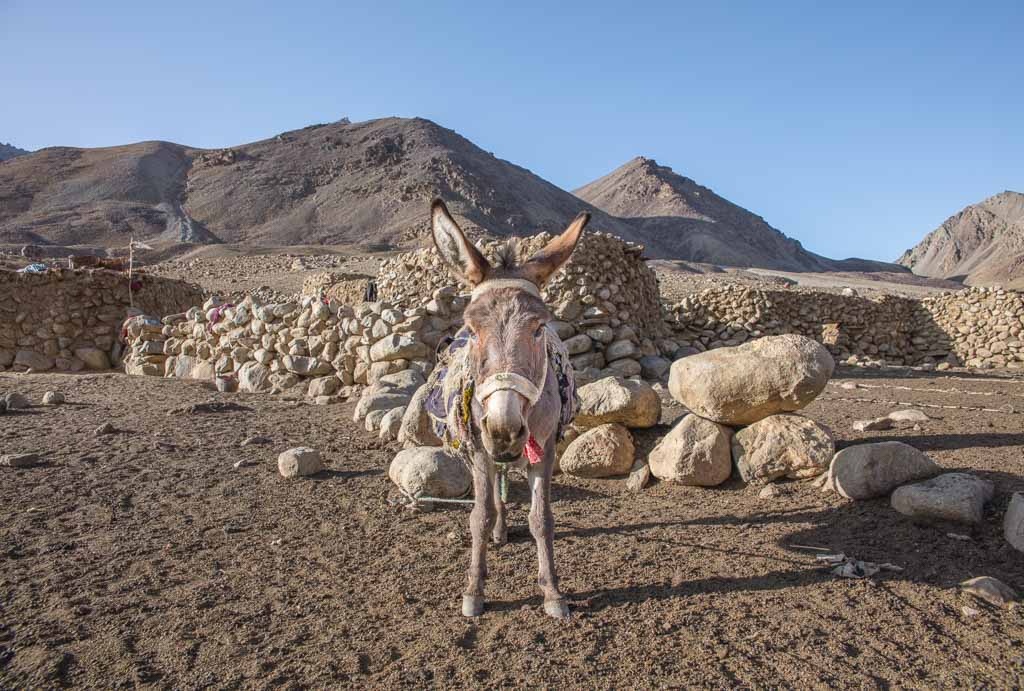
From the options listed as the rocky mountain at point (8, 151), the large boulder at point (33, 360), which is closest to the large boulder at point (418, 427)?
the large boulder at point (33, 360)

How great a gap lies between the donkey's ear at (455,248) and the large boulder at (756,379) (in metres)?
2.91

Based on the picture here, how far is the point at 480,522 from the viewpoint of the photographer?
3330 millimetres

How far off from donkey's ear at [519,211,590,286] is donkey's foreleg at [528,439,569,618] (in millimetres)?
981

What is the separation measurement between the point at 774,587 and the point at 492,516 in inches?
68.3

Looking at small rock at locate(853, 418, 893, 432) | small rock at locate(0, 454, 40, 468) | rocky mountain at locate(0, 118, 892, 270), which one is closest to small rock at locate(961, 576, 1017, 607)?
small rock at locate(853, 418, 893, 432)

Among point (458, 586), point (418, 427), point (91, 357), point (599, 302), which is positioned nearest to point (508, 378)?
point (458, 586)

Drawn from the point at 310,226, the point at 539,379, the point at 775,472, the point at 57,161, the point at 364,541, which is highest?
the point at 57,161

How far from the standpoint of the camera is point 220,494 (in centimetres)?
510

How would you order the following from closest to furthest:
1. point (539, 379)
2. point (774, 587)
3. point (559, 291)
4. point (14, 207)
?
1. point (539, 379)
2. point (774, 587)
3. point (559, 291)
4. point (14, 207)

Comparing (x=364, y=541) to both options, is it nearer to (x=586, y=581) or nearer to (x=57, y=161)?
(x=586, y=581)

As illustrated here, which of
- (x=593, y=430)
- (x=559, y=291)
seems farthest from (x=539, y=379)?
(x=559, y=291)

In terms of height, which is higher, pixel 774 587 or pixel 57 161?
pixel 57 161

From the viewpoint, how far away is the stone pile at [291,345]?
8.93 metres

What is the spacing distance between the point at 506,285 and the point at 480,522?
143 cm
